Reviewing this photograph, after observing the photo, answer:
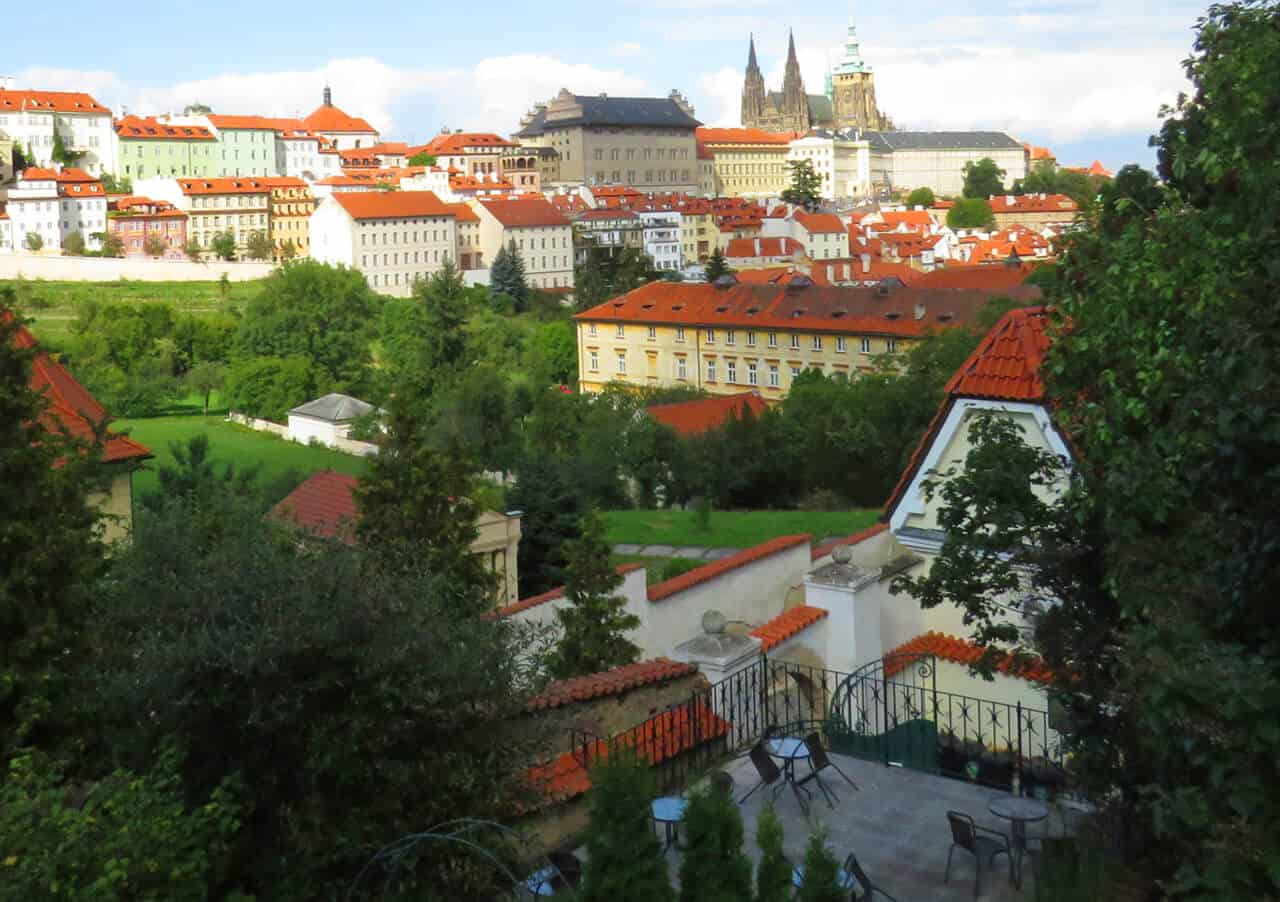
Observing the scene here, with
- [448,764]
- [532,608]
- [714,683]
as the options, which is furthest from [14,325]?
[532,608]

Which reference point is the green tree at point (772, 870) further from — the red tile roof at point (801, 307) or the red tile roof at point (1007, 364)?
the red tile roof at point (801, 307)

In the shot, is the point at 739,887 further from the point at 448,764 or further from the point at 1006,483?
the point at 1006,483

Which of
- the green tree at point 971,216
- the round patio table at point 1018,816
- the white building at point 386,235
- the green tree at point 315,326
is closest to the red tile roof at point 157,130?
the white building at point 386,235

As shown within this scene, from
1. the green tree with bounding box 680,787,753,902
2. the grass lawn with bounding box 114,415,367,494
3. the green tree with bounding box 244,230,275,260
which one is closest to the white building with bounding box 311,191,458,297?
the green tree with bounding box 244,230,275,260

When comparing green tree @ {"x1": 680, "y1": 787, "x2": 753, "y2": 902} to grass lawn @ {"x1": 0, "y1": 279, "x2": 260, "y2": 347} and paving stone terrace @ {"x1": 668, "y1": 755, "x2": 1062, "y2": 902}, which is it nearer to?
paving stone terrace @ {"x1": 668, "y1": 755, "x2": 1062, "y2": 902}

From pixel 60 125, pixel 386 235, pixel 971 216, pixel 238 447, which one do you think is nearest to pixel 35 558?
pixel 238 447
